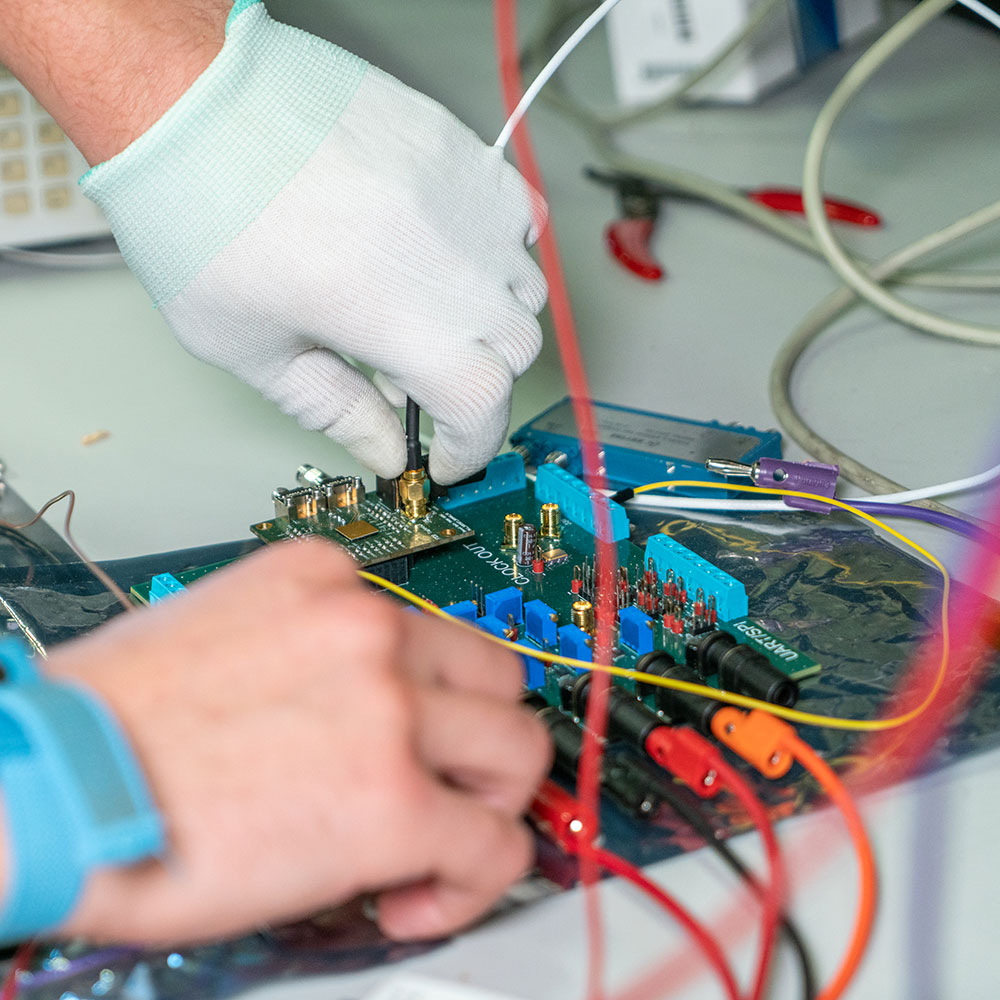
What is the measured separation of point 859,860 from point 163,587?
51cm

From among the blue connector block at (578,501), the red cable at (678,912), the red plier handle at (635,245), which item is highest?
the red plier handle at (635,245)

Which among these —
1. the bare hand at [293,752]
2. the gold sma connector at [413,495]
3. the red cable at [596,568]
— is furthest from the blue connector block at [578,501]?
the bare hand at [293,752]

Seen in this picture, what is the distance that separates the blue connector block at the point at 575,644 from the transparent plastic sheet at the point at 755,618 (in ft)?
0.44

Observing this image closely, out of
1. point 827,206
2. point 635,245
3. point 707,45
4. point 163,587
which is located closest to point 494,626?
point 163,587

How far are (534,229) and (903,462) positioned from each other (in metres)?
0.41

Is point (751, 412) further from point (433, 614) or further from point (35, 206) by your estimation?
point (35, 206)

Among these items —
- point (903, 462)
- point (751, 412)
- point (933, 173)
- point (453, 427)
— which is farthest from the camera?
point (933, 173)

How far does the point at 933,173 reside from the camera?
1649mm

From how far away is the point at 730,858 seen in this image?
2.02 ft

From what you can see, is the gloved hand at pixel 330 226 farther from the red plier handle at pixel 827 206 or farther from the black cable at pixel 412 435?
the red plier handle at pixel 827 206


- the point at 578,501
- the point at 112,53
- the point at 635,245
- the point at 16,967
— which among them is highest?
the point at 112,53

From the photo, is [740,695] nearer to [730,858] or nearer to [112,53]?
[730,858]

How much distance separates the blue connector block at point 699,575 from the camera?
82cm

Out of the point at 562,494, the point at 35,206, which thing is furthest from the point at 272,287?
the point at 35,206
